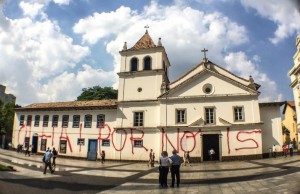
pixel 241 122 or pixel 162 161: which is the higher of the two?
pixel 241 122

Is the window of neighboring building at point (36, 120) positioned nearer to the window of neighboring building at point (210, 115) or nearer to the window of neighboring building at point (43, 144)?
the window of neighboring building at point (43, 144)

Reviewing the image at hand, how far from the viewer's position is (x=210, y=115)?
92.7 feet

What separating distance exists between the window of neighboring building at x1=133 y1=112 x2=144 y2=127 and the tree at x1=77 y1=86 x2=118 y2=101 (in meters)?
26.4

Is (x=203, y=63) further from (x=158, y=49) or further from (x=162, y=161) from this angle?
(x=162, y=161)

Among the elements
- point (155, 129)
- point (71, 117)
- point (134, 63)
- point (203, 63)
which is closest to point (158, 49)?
point (134, 63)

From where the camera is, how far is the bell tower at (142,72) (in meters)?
31.3

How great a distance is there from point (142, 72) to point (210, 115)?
401 inches

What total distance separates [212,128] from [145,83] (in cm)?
1000

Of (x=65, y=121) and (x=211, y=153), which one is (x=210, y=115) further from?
(x=65, y=121)

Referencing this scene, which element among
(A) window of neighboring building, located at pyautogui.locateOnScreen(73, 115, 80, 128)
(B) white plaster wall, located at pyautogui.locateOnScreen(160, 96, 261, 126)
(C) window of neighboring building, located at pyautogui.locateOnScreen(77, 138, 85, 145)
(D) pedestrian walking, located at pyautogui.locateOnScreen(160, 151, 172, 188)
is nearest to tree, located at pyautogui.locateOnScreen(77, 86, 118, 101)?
(A) window of neighboring building, located at pyautogui.locateOnScreen(73, 115, 80, 128)

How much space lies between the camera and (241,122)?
27250 millimetres

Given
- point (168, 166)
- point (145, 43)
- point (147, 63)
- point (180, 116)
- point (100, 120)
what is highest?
point (145, 43)

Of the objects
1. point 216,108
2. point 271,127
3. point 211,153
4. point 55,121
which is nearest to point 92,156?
point 55,121

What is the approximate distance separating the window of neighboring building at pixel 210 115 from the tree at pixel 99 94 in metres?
32.0
